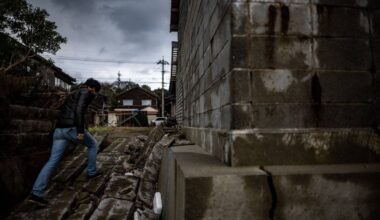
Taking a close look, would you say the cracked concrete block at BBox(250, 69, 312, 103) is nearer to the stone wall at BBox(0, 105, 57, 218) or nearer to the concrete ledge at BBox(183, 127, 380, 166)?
the concrete ledge at BBox(183, 127, 380, 166)

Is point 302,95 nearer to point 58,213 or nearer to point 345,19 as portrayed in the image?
point 345,19

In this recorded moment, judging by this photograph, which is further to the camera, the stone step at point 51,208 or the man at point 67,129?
the man at point 67,129

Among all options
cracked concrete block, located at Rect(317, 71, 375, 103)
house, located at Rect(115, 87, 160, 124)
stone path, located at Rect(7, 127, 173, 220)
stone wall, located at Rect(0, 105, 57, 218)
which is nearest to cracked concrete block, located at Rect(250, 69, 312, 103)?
cracked concrete block, located at Rect(317, 71, 375, 103)

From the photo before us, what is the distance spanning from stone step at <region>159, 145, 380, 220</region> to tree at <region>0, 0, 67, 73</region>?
13081 millimetres

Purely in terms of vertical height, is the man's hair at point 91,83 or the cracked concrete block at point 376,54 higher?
the man's hair at point 91,83

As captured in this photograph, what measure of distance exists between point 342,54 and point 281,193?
1206 mm

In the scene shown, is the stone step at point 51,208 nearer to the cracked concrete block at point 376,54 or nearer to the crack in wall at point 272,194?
the crack in wall at point 272,194

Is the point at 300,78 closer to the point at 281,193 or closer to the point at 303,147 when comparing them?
the point at 303,147

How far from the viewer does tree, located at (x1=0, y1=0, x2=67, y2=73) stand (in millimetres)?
12180

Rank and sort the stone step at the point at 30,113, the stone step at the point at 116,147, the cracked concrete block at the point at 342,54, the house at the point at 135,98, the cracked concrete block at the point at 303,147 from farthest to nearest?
1. the house at the point at 135,98
2. the stone step at the point at 116,147
3. the stone step at the point at 30,113
4. the cracked concrete block at the point at 342,54
5. the cracked concrete block at the point at 303,147

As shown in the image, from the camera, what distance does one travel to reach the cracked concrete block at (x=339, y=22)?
2.01m

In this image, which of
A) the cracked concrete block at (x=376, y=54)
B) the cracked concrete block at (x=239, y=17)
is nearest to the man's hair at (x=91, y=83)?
the cracked concrete block at (x=239, y=17)

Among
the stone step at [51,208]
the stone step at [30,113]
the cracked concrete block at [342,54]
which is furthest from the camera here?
the stone step at [30,113]

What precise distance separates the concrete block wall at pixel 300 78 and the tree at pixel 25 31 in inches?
506
